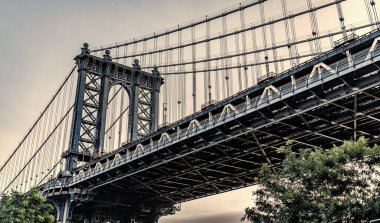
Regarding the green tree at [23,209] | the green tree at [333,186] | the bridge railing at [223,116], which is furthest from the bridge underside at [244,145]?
the green tree at [23,209]

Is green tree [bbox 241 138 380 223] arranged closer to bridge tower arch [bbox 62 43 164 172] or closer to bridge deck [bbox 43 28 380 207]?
bridge deck [bbox 43 28 380 207]

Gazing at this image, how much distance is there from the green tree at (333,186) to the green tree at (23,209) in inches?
946

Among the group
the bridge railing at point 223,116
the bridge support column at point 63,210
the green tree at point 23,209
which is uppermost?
the bridge railing at point 223,116

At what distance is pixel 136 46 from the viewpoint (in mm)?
87562

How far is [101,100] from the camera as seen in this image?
7675 cm

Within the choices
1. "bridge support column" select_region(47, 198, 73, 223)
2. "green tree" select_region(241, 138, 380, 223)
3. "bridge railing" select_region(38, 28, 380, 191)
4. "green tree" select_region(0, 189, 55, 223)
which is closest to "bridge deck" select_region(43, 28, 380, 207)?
"bridge railing" select_region(38, 28, 380, 191)

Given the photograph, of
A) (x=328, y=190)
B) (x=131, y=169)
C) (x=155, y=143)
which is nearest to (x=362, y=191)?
(x=328, y=190)

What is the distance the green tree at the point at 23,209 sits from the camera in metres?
38.2

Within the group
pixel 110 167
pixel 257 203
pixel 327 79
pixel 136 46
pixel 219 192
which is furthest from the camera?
pixel 136 46

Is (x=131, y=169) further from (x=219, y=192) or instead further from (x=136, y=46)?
(x=136, y=46)

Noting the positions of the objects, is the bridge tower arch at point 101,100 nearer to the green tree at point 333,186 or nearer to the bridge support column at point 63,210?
the bridge support column at point 63,210

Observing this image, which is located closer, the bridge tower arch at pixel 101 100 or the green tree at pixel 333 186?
the green tree at pixel 333 186

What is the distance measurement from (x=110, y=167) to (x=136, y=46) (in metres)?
36.9

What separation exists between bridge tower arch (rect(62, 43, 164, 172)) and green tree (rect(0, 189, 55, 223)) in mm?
25446
